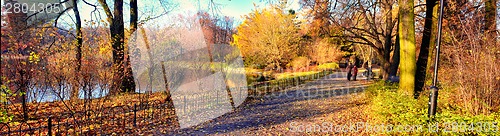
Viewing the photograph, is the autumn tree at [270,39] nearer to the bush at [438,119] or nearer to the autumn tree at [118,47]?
the autumn tree at [118,47]

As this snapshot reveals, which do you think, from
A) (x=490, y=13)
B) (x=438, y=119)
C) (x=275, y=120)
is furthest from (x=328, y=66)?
(x=438, y=119)

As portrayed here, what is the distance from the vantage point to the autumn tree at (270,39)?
25.5 metres

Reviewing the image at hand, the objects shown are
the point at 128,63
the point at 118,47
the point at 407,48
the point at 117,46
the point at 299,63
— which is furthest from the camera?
the point at 299,63

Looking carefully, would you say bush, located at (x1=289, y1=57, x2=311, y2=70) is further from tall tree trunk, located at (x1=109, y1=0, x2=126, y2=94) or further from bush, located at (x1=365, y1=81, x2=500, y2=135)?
bush, located at (x1=365, y1=81, x2=500, y2=135)

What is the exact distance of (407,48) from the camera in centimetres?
736

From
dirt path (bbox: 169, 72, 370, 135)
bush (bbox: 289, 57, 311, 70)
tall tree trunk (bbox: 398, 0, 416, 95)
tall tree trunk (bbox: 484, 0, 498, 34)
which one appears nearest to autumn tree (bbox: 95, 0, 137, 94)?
dirt path (bbox: 169, 72, 370, 135)

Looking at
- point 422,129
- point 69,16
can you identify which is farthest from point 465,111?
point 69,16

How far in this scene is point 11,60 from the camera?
530cm

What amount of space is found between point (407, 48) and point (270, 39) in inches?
738

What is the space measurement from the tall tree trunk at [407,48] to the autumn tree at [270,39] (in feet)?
57.7

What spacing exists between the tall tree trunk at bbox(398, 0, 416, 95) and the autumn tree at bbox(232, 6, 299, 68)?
17.6 metres

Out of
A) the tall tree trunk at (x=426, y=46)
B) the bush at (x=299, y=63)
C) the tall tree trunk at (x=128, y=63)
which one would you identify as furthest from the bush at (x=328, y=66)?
the tall tree trunk at (x=128, y=63)

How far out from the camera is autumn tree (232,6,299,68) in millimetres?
25516

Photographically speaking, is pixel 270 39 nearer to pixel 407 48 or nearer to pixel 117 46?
pixel 117 46
